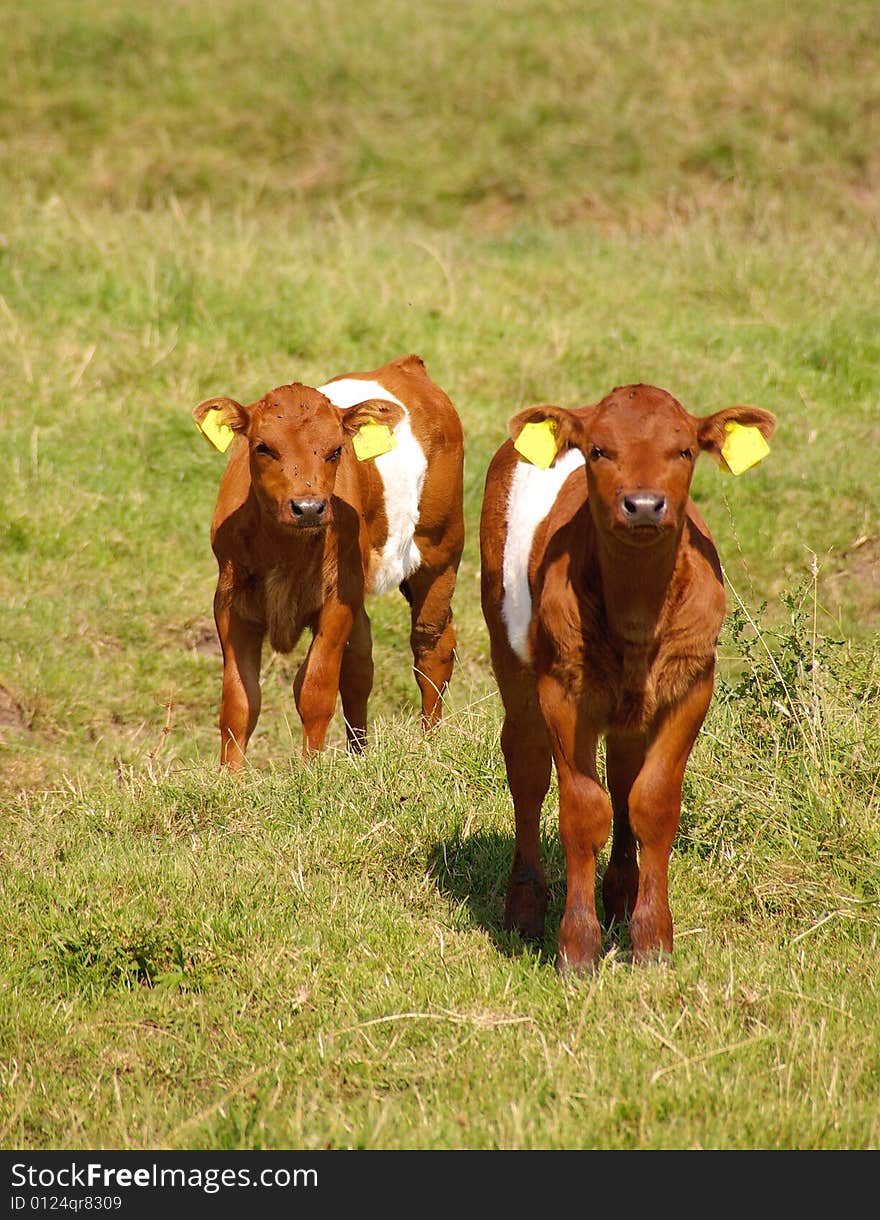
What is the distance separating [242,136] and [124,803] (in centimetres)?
1410

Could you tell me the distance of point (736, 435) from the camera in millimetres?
5184

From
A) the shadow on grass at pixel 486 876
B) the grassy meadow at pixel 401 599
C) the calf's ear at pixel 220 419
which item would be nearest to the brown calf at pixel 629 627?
the grassy meadow at pixel 401 599

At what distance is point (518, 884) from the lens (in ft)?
18.4

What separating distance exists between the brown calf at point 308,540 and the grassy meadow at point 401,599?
43cm

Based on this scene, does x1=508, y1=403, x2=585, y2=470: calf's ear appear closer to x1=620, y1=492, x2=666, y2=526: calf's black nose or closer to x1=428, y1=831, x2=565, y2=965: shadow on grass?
x1=620, y1=492, x2=666, y2=526: calf's black nose

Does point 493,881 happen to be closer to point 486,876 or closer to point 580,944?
point 486,876

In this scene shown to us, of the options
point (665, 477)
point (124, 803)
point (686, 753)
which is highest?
point (665, 477)

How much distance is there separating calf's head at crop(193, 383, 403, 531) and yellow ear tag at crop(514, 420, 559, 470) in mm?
1859

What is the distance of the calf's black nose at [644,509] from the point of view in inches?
182

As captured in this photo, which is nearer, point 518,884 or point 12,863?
point 518,884

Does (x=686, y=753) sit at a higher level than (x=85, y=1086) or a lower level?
higher

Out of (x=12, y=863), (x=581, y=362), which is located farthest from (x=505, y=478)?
(x=581, y=362)
